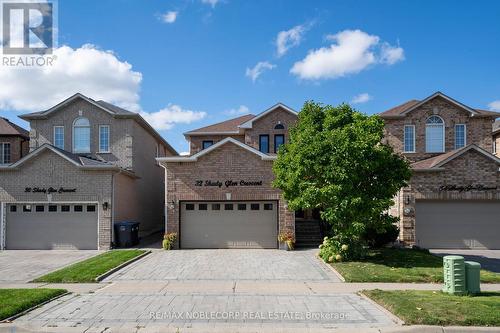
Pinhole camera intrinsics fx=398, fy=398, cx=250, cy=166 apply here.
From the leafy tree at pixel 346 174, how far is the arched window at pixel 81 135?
47.3 feet

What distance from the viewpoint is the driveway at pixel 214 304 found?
25.5ft

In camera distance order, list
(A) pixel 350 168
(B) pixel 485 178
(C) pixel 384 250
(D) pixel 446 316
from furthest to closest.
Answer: (B) pixel 485 178 → (C) pixel 384 250 → (A) pixel 350 168 → (D) pixel 446 316

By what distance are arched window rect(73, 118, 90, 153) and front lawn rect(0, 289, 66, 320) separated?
15228mm

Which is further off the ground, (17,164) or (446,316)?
(17,164)

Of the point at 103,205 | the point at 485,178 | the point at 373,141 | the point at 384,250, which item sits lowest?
the point at 384,250

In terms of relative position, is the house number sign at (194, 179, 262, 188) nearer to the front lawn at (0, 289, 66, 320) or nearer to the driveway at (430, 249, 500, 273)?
the driveway at (430, 249, 500, 273)

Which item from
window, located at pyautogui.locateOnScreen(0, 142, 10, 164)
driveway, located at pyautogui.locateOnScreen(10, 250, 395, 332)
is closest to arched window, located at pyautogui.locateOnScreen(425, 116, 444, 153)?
driveway, located at pyautogui.locateOnScreen(10, 250, 395, 332)

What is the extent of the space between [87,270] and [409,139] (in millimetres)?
18844

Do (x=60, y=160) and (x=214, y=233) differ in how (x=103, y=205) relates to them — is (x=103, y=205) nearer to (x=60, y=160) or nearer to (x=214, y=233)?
(x=60, y=160)

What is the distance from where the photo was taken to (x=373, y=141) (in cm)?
1473

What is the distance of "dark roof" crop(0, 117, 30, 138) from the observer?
26997mm

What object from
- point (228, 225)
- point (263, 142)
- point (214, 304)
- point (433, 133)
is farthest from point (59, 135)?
point (433, 133)

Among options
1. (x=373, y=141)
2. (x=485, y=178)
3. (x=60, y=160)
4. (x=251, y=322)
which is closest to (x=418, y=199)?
(x=485, y=178)

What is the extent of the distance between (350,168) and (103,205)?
1207 centimetres
